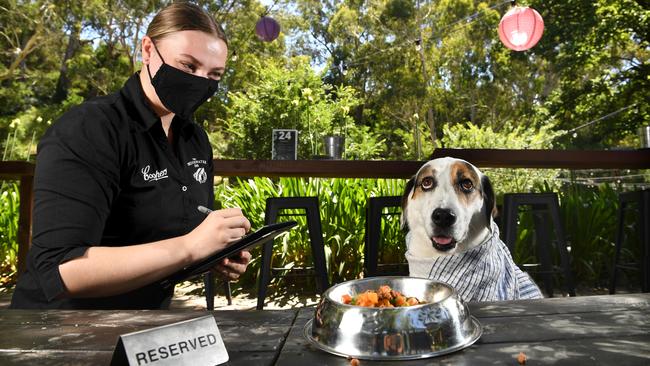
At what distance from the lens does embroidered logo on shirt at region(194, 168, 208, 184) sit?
1.86 m

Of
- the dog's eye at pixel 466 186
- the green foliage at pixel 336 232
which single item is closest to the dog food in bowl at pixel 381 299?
the dog's eye at pixel 466 186

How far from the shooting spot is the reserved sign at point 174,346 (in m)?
0.74

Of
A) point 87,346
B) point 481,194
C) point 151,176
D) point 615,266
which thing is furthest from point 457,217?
point 615,266

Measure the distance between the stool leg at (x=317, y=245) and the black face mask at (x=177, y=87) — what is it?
1901 mm

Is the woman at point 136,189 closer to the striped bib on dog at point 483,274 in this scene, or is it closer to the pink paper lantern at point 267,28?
the striped bib on dog at point 483,274

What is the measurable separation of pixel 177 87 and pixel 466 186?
136cm

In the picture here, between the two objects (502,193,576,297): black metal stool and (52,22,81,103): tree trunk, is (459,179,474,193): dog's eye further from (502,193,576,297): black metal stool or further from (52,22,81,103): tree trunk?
(52,22,81,103): tree trunk

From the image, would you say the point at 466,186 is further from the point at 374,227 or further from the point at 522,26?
the point at 522,26

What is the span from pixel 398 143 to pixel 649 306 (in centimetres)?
2141

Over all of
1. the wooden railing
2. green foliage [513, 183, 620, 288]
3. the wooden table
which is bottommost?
green foliage [513, 183, 620, 288]

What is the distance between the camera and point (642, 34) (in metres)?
12.8

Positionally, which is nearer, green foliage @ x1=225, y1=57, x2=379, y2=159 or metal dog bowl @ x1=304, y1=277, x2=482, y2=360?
metal dog bowl @ x1=304, y1=277, x2=482, y2=360

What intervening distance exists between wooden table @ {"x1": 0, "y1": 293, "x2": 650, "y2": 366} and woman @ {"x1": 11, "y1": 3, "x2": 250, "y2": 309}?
17 cm

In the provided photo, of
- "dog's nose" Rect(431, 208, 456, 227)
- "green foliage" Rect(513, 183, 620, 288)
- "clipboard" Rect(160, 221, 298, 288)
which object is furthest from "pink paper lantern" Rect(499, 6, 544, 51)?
"clipboard" Rect(160, 221, 298, 288)
